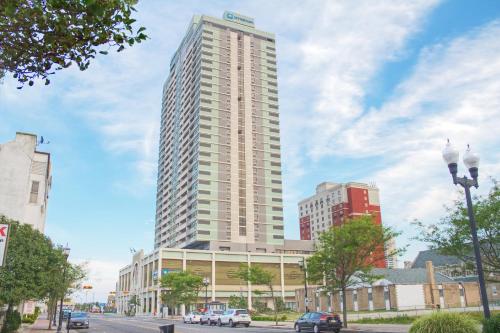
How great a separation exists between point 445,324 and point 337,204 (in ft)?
468

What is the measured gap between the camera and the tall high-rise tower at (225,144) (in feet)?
365

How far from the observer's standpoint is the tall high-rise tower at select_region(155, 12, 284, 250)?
111125 mm

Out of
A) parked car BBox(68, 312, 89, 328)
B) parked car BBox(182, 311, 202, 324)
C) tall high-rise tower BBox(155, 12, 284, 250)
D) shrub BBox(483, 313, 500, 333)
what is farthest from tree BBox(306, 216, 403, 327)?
tall high-rise tower BBox(155, 12, 284, 250)

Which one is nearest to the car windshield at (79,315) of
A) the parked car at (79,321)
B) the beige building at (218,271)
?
the parked car at (79,321)

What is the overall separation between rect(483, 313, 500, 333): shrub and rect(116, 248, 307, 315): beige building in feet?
284

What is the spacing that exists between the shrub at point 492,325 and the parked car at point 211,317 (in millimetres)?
39359

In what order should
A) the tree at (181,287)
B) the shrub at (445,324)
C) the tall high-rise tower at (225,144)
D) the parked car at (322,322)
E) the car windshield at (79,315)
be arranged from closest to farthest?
the shrub at (445,324), the parked car at (322,322), the car windshield at (79,315), the tree at (181,287), the tall high-rise tower at (225,144)

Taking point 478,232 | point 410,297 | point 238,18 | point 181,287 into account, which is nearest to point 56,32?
point 478,232

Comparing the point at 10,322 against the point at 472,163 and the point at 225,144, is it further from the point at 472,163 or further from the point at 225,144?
the point at 225,144

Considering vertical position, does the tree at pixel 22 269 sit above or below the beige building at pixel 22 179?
below

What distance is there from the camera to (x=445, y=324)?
1245 centimetres

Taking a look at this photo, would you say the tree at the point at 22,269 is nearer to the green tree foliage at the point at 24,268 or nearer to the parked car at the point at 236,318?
the green tree foliage at the point at 24,268

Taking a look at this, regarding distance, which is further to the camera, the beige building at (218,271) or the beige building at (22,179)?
the beige building at (218,271)

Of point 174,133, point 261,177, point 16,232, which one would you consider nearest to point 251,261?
point 261,177
